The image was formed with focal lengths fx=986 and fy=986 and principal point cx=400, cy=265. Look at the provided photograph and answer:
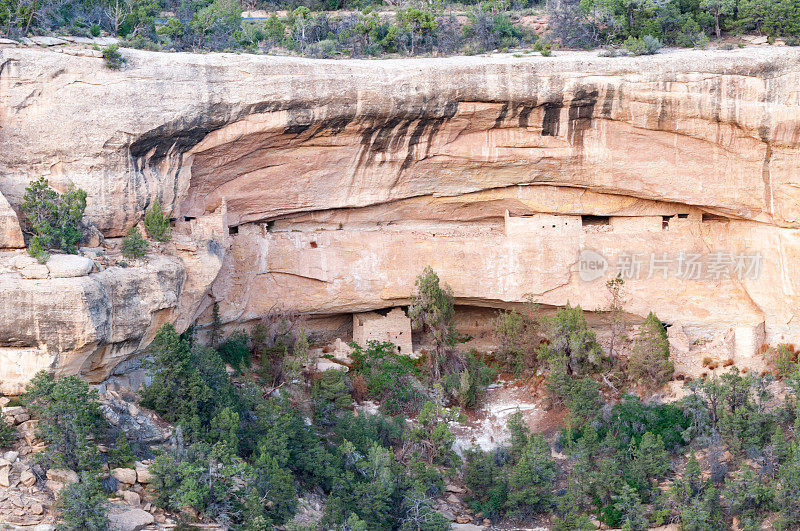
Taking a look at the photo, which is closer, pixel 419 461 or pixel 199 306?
pixel 419 461

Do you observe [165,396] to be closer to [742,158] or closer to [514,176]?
[514,176]

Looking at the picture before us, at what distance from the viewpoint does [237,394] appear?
18703 mm

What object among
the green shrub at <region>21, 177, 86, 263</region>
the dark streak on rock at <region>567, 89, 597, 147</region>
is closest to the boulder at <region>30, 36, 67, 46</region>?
the green shrub at <region>21, 177, 86, 263</region>

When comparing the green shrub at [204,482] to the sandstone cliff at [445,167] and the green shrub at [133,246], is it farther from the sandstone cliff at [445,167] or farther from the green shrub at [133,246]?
the green shrub at [133,246]

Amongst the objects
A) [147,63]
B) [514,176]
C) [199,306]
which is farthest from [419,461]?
[147,63]

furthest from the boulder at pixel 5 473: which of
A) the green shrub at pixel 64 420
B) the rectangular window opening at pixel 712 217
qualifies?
the rectangular window opening at pixel 712 217

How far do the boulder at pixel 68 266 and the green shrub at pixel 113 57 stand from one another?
4.19 metres

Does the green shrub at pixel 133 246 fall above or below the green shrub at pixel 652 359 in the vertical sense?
above

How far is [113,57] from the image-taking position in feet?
60.3

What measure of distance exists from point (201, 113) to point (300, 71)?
219 cm

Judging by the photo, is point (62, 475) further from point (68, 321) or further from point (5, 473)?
point (68, 321)

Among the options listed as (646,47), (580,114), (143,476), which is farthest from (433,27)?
(143,476)

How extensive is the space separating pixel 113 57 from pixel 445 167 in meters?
7.48

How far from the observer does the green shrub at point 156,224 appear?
735 inches
